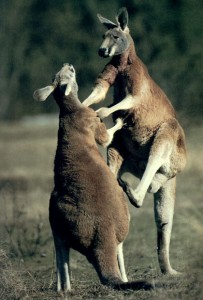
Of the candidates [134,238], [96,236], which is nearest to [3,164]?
[134,238]

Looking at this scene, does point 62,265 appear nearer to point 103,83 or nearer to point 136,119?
point 136,119

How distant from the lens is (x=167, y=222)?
1050 centimetres

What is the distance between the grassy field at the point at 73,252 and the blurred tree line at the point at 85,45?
3.21m

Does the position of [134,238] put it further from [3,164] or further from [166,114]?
[3,164]

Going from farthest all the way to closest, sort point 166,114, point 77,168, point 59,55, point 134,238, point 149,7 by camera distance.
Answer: point 59,55
point 149,7
point 134,238
point 166,114
point 77,168

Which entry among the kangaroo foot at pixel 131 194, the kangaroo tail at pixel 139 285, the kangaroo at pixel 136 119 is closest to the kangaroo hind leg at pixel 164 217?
the kangaroo at pixel 136 119

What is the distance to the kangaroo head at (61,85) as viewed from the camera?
31.5 ft

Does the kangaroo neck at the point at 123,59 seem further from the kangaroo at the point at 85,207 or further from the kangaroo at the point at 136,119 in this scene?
the kangaroo at the point at 85,207

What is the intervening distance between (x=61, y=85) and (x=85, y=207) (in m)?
1.29

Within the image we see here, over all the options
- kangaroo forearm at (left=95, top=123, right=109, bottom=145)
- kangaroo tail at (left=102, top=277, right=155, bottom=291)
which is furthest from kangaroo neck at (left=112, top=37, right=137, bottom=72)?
kangaroo tail at (left=102, top=277, right=155, bottom=291)

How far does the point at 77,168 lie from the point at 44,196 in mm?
Result: 7925

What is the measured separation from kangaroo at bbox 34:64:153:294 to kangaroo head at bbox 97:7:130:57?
829 millimetres

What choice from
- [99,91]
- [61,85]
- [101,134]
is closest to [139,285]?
[101,134]

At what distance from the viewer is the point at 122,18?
1023cm
